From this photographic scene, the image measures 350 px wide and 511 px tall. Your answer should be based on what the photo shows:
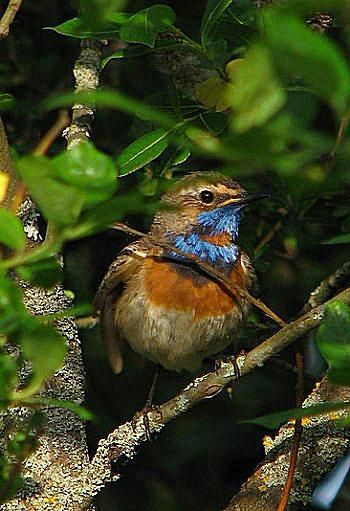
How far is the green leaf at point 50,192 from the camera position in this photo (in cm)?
103

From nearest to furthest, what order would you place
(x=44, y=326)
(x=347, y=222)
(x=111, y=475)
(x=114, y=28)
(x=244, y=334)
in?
(x=44, y=326) → (x=114, y=28) → (x=111, y=475) → (x=347, y=222) → (x=244, y=334)

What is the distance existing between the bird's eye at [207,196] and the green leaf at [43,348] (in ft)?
9.73

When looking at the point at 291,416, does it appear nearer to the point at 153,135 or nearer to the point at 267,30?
the point at 267,30

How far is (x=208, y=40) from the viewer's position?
2.51 metres

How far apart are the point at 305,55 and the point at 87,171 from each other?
10.5 inches

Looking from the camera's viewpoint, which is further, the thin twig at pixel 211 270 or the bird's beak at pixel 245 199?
the bird's beak at pixel 245 199

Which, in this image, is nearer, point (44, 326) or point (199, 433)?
point (44, 326)

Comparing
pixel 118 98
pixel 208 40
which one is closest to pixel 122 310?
pixel 208 40

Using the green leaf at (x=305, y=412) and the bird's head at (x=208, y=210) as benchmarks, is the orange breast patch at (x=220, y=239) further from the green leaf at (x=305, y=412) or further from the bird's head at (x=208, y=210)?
→ the green leaf at (x=305, y=412)

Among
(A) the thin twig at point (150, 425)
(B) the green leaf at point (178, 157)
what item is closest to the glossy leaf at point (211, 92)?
(B) the green leaf at point (178, 157)

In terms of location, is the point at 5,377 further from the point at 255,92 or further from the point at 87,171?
the point at 255,92

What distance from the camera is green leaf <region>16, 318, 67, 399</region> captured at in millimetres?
1177

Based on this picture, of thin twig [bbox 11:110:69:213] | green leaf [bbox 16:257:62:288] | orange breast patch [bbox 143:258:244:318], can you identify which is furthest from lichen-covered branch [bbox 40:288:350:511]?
green leaf [bbox 16:257:62:288]

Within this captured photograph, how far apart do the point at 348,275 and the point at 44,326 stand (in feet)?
7.27
